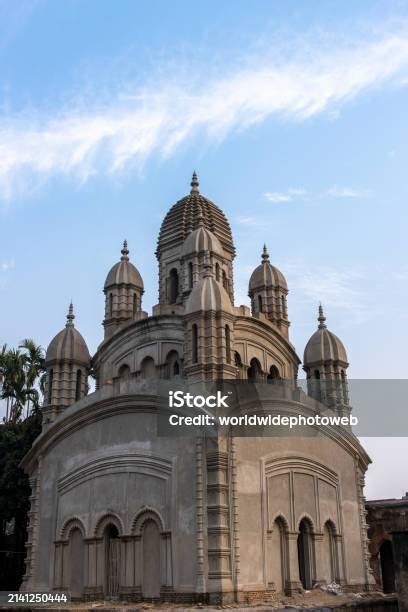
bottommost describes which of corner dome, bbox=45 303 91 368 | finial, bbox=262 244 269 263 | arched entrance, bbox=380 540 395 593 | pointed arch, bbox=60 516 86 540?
arched entrance, bbox=380 540 395 593

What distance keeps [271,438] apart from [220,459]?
279cm

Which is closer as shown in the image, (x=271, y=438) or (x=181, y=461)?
(x=181, y=461)

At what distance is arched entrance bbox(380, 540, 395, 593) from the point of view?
3312 centimetres

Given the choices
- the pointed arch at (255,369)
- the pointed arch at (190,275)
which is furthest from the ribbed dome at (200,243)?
the pointed arch at (255,369)

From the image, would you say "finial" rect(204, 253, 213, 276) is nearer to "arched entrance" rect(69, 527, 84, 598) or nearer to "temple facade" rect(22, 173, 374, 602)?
"temple facade" rect(22, 173, 374, 602)

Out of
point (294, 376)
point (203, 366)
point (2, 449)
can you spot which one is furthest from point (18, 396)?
point (203, 366)

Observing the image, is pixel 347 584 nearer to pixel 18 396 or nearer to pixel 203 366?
pixel 203 366

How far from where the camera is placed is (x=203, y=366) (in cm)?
2173

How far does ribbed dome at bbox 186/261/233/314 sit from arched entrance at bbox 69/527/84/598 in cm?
814

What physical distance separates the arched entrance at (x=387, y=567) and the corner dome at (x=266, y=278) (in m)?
13.2

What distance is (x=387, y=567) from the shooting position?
112ft

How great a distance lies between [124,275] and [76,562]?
462 inches

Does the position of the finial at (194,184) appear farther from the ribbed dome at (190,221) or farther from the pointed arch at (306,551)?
the pointed arch at (306,551)

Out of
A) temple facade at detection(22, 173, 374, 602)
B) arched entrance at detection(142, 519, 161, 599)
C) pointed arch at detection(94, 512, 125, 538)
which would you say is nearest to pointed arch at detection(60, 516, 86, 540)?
temple facade at detection(22, 173, 374, 602)
